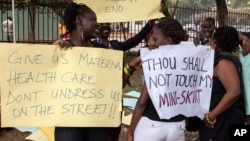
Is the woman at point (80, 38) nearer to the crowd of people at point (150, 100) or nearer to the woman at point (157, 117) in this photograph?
the crowd of people at point (150, 100)

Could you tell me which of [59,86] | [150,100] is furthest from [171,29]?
[59,86]

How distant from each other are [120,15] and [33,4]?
391 inches

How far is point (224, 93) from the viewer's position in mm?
3088

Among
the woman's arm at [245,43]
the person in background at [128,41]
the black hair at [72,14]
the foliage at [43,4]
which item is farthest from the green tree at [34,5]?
the black hair at [72,14]

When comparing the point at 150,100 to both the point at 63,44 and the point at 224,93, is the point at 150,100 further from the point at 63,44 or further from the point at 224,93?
the point at 63,44

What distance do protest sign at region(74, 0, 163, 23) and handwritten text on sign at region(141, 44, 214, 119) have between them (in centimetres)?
113

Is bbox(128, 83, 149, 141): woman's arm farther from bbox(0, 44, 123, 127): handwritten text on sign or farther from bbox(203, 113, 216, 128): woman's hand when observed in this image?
bbox(203, 113, 216, 128): woman's hand

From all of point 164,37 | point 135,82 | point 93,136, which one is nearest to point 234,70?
point 164,37

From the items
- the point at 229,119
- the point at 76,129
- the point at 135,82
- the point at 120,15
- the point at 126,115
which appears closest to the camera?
the point at 76,129

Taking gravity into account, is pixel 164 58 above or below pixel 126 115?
above

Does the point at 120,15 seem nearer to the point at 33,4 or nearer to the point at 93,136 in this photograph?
the point at 93,136

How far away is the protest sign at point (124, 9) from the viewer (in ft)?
13.3

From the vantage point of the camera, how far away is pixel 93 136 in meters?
2.87

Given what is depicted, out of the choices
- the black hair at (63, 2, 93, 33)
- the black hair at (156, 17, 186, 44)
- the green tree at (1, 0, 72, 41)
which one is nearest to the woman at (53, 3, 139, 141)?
the black hair at (63, 2, 93, 33)
